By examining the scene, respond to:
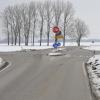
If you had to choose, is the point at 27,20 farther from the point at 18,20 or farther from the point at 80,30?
the point at 80,30

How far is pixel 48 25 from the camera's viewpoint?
3898 inches

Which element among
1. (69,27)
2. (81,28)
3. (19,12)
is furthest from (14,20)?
(81,28)

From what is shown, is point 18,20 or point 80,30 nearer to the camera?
point 18,20

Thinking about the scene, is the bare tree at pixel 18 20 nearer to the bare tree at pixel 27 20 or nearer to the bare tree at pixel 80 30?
the bare tree at pixel 27 20

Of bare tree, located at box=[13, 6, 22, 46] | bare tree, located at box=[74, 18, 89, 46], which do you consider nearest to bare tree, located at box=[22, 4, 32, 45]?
bare tree, located at box=[13, 6, 22, 46]

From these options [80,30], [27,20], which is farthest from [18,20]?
[80,30]

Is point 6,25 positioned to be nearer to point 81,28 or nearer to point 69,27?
point 69,27

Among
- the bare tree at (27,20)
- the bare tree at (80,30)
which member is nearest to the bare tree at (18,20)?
the bare tree at (27,20)

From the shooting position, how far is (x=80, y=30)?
14362 centimetres

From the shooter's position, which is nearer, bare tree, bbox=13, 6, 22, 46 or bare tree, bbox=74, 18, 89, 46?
bare tree, bbox=13, 6, 22, 46

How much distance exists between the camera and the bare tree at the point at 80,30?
140 metres

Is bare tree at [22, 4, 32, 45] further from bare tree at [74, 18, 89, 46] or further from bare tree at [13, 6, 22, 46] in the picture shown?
bare tree at [74, 18, 89, 46]

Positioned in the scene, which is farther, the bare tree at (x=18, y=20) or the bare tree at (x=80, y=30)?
the bare tree at (x=80, y=30)

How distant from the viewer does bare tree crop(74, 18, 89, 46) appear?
140200 mm
